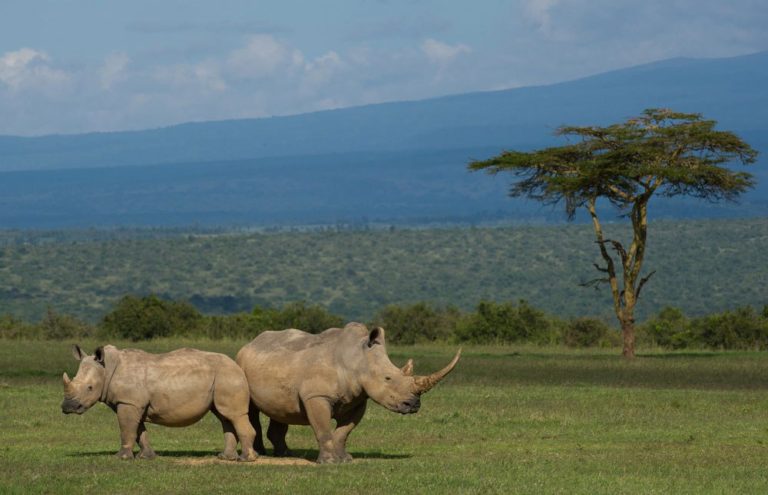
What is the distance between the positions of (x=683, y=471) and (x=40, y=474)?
7217 mm

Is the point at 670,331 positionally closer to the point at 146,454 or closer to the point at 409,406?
the point at 409,406

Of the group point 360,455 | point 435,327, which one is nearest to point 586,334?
point 435,327

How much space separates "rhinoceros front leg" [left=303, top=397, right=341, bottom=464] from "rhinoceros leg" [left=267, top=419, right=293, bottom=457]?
52.1 inches

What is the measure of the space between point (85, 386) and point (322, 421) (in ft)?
9.21

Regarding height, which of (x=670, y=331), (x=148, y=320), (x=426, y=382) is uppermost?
(x=426, y=382)

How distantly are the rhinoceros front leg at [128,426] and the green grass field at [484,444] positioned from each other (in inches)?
13.5

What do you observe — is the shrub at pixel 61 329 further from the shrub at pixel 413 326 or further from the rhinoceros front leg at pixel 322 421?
the rhinoceros front leg at pixel 322 421

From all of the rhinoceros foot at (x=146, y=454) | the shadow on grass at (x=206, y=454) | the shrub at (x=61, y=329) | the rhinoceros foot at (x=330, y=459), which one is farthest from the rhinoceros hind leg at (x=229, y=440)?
the shrub at (x=61, y=329)

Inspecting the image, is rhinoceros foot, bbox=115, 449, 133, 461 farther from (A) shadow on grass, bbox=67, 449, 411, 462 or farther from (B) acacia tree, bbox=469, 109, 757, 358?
(B) acacia tree, bbox=469, 109, 757, 358

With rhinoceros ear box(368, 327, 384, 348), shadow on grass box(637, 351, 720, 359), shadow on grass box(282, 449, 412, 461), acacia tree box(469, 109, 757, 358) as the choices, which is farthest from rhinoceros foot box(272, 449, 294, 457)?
shadow on grass box(637, 351, 720, 359)

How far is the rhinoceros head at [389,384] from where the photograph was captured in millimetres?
18672

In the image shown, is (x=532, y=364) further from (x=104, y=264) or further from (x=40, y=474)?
(x=104, y=264)

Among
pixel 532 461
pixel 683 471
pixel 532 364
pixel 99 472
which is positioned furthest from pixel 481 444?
pixel 532 364

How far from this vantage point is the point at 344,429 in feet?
64.0
